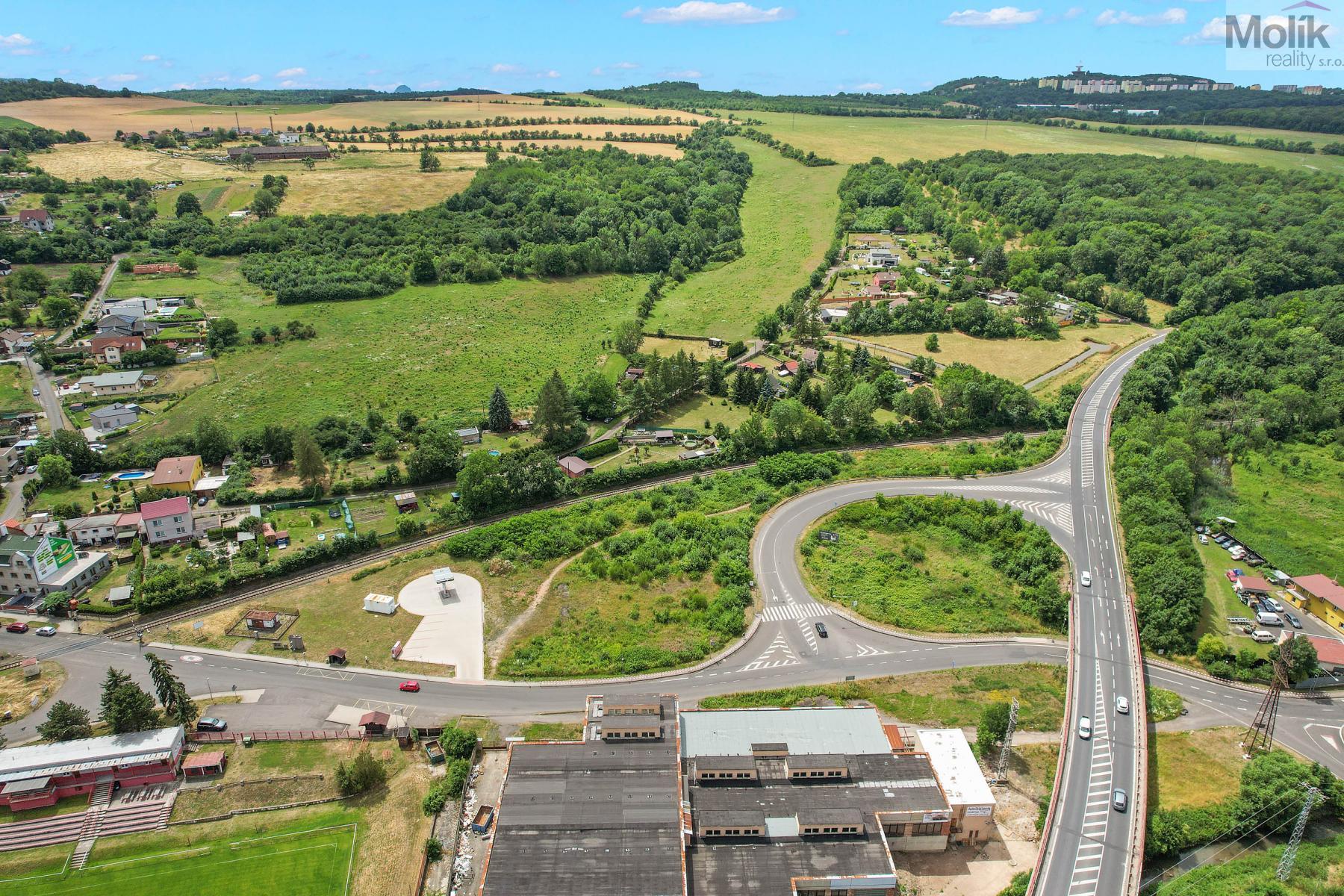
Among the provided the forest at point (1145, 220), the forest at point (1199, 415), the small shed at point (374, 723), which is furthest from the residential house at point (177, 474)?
the forest at point (1145, 220)

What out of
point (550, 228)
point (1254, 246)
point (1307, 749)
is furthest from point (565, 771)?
point (1254, 246)

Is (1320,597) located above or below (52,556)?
below

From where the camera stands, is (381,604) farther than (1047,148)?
No

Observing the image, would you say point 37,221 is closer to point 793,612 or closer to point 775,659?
point 793,612

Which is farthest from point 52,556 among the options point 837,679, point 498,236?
point 498,236

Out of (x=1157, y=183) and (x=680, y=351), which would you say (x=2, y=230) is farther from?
(x=1157, y=183)

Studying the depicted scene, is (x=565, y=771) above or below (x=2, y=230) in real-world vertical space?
below

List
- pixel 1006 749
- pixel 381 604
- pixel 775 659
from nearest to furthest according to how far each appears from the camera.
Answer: pixel 1006 749
pixel 775 659
pixel 381 604
